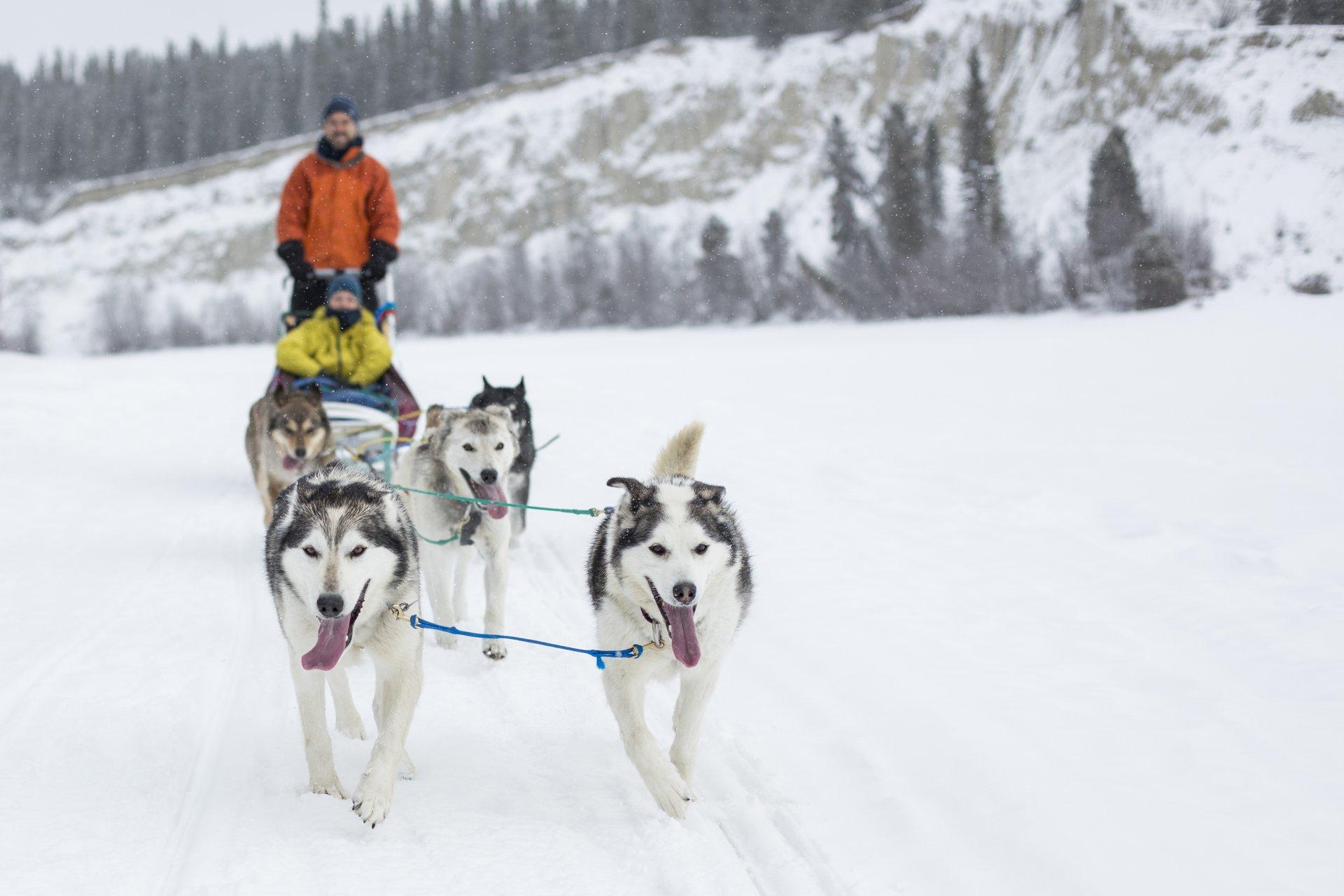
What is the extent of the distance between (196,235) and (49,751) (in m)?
48.3

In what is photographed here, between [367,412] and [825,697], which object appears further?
[367,412]

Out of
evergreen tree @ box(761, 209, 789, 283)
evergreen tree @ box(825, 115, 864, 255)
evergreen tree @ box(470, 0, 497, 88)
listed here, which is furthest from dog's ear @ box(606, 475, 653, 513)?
evergreen tree @ box(470, 0, 497, 88)

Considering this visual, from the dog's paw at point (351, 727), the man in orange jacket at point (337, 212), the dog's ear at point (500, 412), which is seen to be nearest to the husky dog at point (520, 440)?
the dog's ear at point (500, 412)

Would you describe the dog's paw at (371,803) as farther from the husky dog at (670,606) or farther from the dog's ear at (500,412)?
→ the dog's ear at (500,412)

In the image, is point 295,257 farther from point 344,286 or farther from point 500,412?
point 500,412

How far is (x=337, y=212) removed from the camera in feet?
20.2

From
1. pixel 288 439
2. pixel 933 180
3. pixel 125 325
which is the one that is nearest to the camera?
pixel 288 439

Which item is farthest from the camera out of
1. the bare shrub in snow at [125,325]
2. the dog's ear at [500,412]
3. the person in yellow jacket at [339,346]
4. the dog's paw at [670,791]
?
the bare shrub in snow at [125,325]

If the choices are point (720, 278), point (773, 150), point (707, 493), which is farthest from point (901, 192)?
point (707, 493)

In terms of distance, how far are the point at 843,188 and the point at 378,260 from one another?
23798mm

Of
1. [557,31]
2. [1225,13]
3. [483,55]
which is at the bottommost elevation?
[1225,13]

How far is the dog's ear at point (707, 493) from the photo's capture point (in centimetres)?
272

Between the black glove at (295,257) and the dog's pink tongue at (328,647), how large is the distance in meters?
4.33

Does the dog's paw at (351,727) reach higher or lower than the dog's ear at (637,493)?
lower
